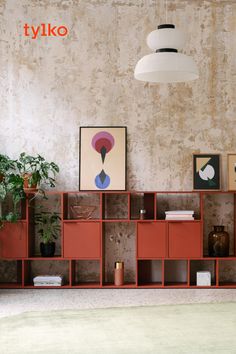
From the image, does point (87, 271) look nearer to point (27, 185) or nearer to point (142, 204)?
→ point (142, 204)

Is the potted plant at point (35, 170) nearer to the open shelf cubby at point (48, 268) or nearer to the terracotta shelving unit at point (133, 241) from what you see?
the terracotta shelving unit at point (133, 241)

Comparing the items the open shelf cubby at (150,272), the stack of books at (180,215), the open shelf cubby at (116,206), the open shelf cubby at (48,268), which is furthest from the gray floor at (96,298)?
the open shelf cubby at (116,206)

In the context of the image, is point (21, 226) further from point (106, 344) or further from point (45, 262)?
point (106, 344)

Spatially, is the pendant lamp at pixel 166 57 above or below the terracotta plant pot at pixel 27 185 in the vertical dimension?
above

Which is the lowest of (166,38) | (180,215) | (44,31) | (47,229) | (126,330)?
(126,330)

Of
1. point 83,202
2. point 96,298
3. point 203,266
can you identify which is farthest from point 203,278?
point 83,202

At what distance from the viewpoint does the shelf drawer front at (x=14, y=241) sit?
8094 millimetres

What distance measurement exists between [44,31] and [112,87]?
1126mm

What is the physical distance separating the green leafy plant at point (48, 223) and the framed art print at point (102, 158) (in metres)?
0.53

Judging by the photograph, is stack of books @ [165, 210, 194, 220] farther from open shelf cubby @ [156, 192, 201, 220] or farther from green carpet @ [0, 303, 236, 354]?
green carpet @ [0, 303, 236, 354]

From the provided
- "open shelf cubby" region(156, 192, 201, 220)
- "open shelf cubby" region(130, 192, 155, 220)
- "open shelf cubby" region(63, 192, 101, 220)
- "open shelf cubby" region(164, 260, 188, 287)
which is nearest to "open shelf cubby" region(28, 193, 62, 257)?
"open shelf cubby" region(63, 192, 101, 220)

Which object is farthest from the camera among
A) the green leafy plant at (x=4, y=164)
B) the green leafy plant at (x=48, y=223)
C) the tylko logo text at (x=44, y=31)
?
the tylko logo text at (x=44, y=31)

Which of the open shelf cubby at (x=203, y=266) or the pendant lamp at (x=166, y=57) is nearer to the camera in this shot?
the pendant lamp at (x=166, y=57)

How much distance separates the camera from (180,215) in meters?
8.11
